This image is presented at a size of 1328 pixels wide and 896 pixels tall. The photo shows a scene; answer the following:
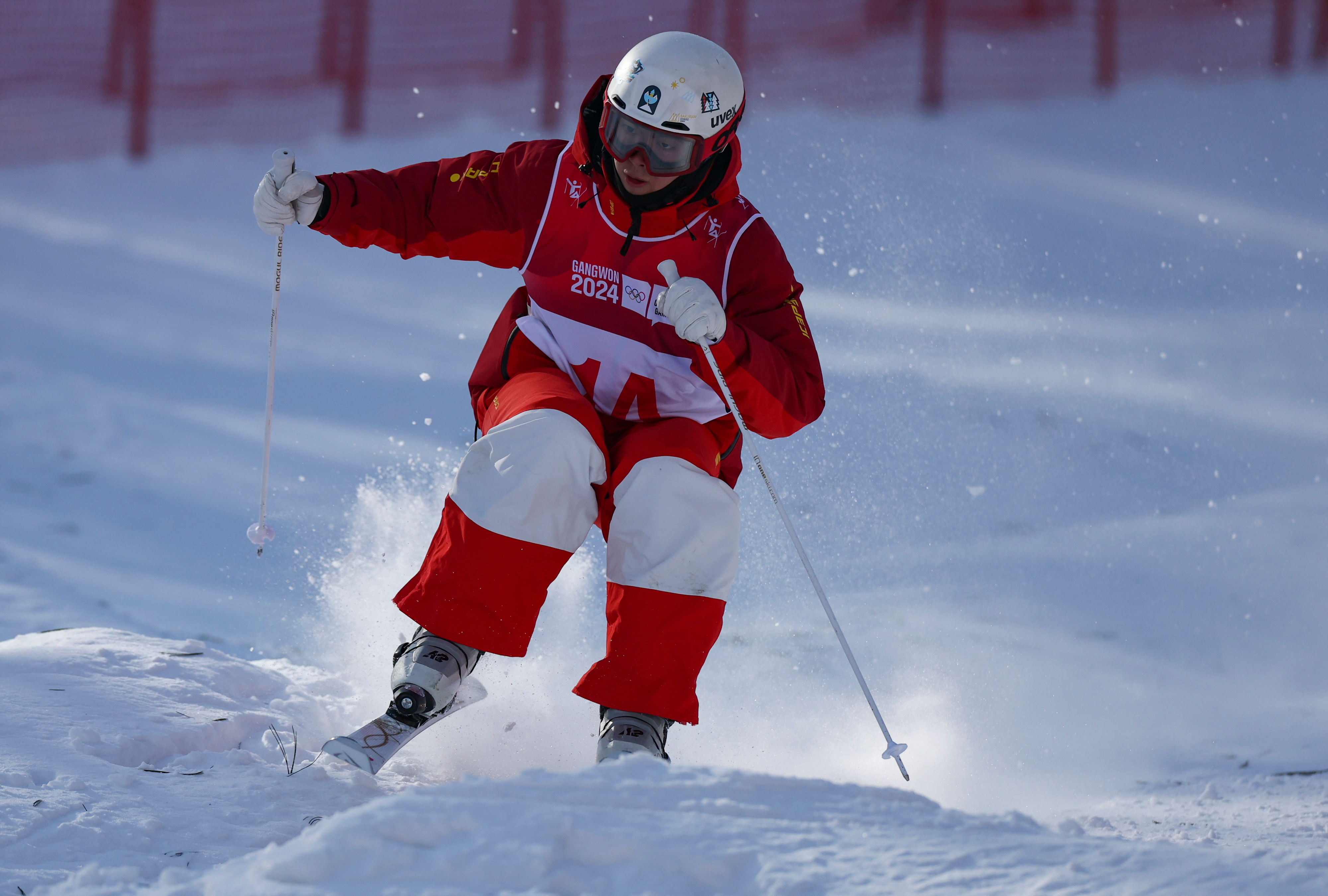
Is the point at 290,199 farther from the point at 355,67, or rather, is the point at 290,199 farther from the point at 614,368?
the point at 355,67

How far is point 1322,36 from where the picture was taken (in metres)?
A: 7.31

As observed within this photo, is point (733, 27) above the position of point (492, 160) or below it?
above

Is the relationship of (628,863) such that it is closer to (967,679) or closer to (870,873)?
(870,873)

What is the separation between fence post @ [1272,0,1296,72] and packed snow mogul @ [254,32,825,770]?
584cm

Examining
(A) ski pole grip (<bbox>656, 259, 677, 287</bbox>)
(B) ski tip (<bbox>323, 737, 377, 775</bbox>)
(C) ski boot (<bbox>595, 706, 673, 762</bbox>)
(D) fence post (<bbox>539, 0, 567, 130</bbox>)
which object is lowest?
(B) ski tip (<bbox>323, 737, 377, 775</bbox>)

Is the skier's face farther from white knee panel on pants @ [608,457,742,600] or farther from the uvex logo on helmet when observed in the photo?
white knee panel on pants @ [608,457,742,600]

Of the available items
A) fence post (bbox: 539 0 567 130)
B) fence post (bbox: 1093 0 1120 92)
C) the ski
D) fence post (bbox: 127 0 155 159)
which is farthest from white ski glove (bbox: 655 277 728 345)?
fence post (bbox: 127 0 155 159)

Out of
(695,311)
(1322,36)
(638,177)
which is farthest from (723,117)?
(1322,36)

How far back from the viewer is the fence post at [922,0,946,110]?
728 centimetres

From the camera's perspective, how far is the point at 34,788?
7.32 feet

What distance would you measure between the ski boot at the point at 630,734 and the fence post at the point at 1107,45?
6.20m

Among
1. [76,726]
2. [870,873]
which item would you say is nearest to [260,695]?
[76,726]

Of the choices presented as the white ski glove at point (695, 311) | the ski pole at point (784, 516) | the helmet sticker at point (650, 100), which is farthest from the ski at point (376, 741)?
the helmet sticker at point (650, 100)

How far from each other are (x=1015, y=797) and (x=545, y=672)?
151 centimetres
